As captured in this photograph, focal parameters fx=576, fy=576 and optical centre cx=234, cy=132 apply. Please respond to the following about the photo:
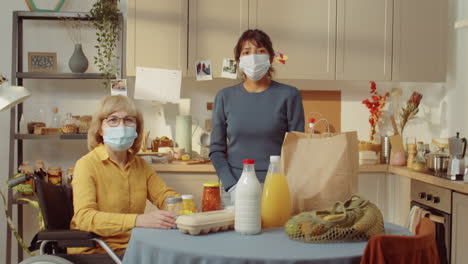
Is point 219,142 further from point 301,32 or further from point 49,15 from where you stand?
point 49,15

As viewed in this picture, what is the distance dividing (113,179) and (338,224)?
3.00 feet

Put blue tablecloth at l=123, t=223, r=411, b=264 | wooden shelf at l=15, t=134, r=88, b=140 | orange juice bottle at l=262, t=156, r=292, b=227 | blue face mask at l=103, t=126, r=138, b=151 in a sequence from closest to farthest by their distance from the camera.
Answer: blue tablecloth at l=123, t=223, r=411, b=264 < orange juice bottle at l=262, t=156, r=292, b=227 < blue face mask at l=103, t=126, r=138, b=151 < wooden shelf at l=15, t=134, r=88, b=140

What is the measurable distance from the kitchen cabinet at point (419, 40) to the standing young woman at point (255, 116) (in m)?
1.61

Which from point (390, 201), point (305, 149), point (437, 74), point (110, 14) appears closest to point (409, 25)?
point (437, 74)

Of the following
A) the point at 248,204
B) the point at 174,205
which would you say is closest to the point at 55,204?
the point at 174,205

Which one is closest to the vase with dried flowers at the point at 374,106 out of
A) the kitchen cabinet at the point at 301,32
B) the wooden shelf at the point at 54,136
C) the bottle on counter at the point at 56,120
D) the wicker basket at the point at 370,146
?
the wicker basket at the point at 370,146

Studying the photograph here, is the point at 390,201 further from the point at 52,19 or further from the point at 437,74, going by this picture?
the point at 52,19

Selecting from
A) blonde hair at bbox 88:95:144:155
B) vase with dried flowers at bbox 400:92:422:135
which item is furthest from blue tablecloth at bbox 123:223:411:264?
vase with dried flowers at bbox 400:92:422:135

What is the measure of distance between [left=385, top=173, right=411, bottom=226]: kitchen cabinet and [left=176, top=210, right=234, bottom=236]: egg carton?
1.96m

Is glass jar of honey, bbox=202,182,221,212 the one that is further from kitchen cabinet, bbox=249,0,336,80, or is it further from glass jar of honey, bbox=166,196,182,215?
kitchen cabinet, bbox=249,0,336,80

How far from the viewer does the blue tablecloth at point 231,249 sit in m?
1.43

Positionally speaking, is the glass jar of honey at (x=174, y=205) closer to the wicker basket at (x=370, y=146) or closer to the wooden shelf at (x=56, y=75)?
the wooden shelf at (x=56, y=75)

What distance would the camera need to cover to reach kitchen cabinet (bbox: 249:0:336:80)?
3631 mm

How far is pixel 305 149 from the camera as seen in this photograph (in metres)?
1.81
